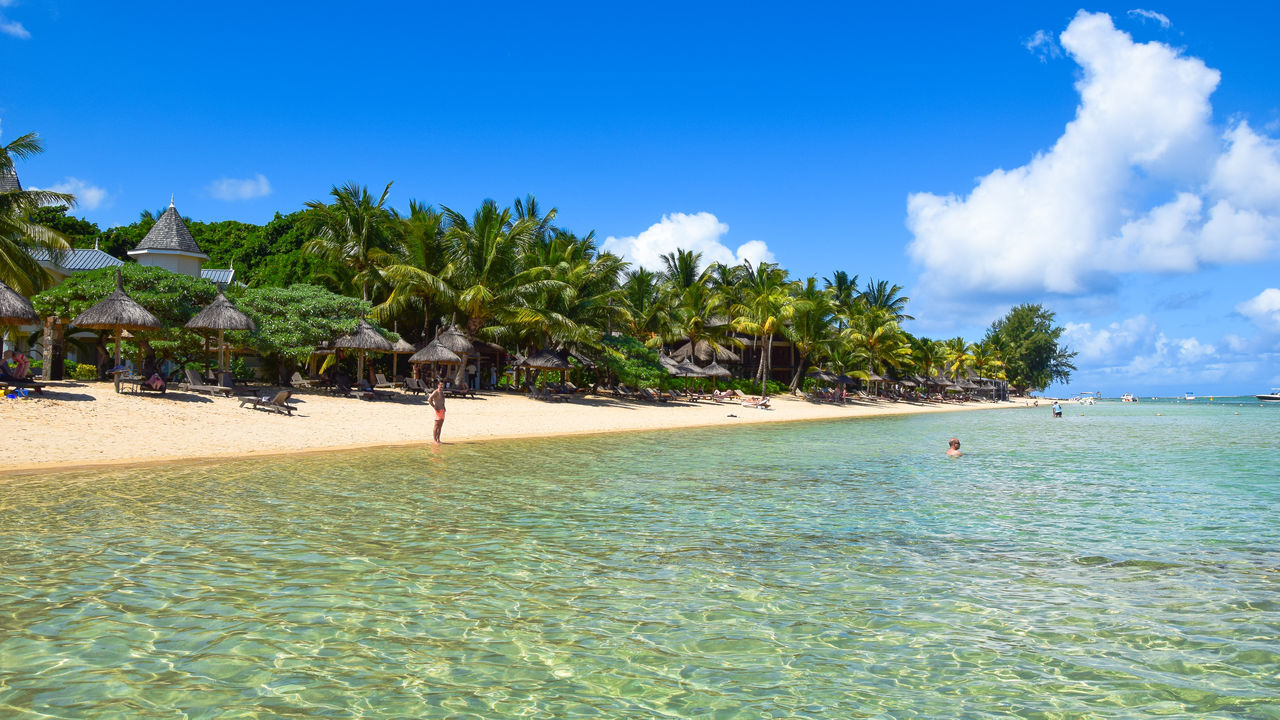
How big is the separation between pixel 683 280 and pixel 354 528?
143 ft

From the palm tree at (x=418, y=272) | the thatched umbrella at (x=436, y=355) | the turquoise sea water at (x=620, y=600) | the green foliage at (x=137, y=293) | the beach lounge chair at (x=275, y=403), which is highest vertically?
the palm tree at (x=418, y=272)

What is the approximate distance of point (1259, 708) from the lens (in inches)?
177

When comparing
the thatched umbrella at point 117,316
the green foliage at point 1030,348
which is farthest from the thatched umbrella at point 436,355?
the green foliage at point 1030,348

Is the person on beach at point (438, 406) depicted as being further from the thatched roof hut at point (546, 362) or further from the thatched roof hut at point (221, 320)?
the thatched roof hut at point (546, 362)

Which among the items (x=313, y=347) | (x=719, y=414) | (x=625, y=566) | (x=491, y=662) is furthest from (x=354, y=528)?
(x=719, y=414)

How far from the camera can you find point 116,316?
20734 millimetres

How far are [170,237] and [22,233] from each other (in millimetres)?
19002

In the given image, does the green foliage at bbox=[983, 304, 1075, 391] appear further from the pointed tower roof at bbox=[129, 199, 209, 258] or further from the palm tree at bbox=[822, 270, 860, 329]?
the pointed tower roof at bbox=[129, 199, 209, 258]

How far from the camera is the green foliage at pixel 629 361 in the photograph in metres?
37.5

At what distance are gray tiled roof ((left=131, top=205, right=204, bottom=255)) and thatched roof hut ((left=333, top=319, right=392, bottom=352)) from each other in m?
20.1

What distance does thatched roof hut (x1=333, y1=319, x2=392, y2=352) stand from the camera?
26844mm

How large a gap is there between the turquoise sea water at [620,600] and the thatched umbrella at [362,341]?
13.9 m

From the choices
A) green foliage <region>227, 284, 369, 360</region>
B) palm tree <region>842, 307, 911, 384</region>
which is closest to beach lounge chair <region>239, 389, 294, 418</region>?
green foliage <region>227, 284, 369, 360</region>

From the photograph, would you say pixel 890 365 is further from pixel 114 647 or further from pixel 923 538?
pixel 114 647
